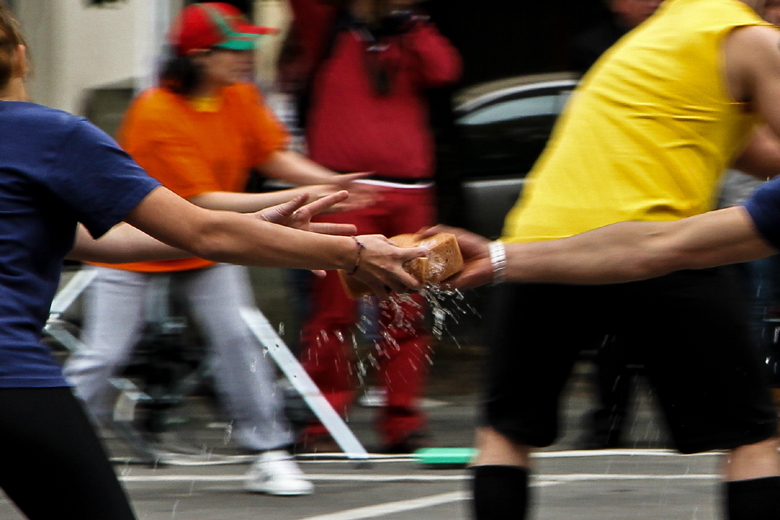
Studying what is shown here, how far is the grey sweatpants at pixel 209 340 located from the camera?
16.9 ft

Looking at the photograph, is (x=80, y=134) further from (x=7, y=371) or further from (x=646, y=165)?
(x=646, y=165)

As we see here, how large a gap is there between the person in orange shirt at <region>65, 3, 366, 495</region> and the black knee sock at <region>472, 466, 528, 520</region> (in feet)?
6.54

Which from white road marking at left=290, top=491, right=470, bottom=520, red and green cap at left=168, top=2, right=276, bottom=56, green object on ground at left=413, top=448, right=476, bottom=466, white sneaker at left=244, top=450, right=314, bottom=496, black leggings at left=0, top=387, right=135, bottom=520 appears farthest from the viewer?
green object on ground at left=413, top=448, right=476, bottom=466

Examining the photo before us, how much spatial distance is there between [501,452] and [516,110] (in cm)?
634

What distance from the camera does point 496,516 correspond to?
3.24m

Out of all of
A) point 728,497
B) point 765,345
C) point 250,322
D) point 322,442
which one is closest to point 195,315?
point 250,322

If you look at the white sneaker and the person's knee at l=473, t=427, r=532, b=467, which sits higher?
the person's knee at l=473, t=427, r=532, b=467

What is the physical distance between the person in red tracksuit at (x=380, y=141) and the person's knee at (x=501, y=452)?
2.51 metres

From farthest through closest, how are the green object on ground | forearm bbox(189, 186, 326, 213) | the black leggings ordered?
the green object on ground, forearm bbox(189, 186, 326, 213), the black leggings

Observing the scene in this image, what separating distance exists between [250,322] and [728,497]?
121 inches

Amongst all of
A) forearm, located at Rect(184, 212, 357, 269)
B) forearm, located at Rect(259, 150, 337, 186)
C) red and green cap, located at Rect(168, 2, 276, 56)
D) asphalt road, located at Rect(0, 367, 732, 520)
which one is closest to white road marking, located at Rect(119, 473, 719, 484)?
asphalt road, located at Rect(0, 367, 732, 520)

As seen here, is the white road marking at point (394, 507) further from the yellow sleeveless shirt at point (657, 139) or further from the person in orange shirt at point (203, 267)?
the yellow sleeveless shirt at point (657, 139)

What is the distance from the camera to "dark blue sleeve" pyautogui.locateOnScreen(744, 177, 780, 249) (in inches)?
110

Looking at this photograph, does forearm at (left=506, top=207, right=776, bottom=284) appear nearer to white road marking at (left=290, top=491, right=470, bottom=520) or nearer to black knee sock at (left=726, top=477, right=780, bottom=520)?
black knee sock at (left=726, top=477, right=780, bottom=520)
